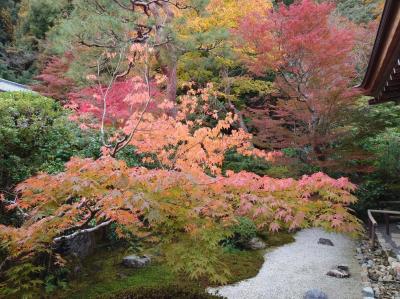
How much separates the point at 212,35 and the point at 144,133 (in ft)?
13.8

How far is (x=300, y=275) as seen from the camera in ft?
22.8

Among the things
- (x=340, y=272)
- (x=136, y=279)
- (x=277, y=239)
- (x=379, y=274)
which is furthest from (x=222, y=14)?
(x=136, y=279)

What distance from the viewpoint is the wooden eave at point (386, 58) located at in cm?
239

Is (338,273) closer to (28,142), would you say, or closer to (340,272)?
(340,272)

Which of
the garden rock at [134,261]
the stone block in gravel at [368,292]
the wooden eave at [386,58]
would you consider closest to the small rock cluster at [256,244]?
the garden rock at [134,261]

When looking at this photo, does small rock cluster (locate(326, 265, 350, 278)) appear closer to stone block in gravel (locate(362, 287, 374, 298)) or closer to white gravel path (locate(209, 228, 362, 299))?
white gravel path (locate(209, 228, 362, 299))

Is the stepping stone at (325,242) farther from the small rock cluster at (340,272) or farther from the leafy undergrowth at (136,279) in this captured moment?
the leafy undergrowth at (136,279)

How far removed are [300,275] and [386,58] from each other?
4.97 metres

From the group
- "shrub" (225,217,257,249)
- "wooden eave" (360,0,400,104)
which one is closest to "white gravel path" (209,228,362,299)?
"shrub" (225,217,257,249)

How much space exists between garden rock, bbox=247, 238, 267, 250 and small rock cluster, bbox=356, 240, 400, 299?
2.09 meters

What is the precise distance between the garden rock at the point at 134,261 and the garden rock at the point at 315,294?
3023mm

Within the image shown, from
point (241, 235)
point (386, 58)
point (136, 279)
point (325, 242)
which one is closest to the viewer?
point (386, 58)

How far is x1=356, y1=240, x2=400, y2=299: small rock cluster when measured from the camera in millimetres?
Answer: 6088

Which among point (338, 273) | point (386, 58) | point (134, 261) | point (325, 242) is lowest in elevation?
point (134, 261)
